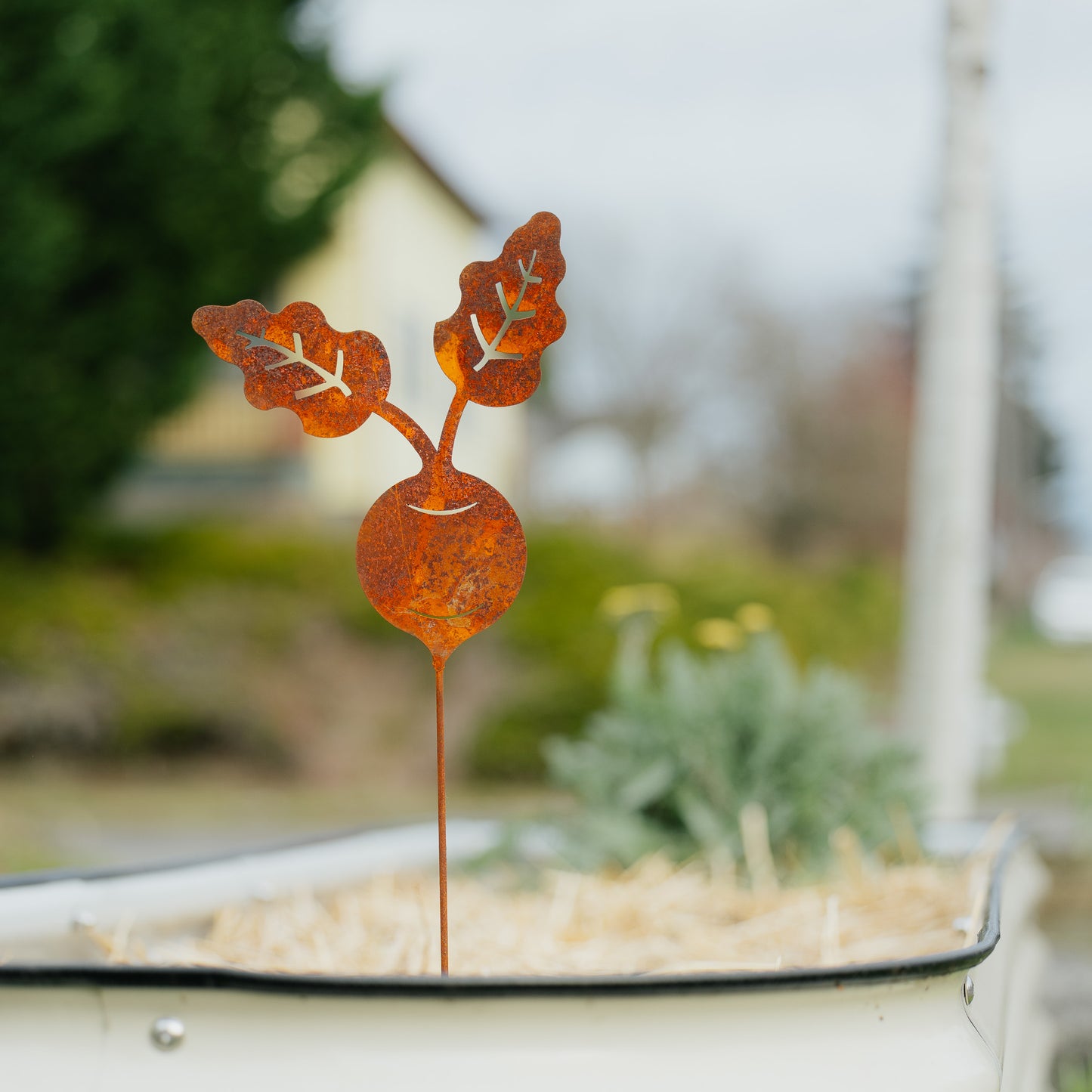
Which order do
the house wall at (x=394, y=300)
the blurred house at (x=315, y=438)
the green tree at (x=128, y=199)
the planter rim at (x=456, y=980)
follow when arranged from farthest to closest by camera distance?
the house wall at (x=394, y=300) → the blurred house at (x=315, y=438) → the green tree at (x=128, y=199) → the planter rim at (x=456, y=980)

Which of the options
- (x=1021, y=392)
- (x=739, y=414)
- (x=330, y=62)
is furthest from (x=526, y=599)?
(x=1021, y=392)

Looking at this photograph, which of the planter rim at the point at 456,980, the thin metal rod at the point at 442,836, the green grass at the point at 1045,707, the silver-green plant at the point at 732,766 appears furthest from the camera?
the green grass at the point at 1045,707

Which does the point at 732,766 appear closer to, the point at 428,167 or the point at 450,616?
the point at 450,616

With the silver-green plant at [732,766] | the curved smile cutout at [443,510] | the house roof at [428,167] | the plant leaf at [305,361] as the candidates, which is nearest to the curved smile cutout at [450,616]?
the curved smile cutout at [443,510]

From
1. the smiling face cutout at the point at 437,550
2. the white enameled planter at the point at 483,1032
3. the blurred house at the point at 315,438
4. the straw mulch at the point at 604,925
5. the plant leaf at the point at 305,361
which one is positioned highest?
the blurred house at the point at 315,438

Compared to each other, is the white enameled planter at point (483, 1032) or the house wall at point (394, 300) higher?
the house wall at point (394, 300)

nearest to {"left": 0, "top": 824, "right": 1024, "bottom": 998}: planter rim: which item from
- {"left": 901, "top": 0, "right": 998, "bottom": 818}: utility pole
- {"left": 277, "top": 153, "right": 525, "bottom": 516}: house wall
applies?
{"left": 901, "top": 0, "right": 998, "bottom": 818}: utility pole

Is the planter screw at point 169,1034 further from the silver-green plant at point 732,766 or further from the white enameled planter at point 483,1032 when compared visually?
the silver-green plant at point 732,766
